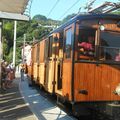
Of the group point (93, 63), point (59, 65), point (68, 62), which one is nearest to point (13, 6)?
point (59, 65)

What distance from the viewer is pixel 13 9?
15648mm

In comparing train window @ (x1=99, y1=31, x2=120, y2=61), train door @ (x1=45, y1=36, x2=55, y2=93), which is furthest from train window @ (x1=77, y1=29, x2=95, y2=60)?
train door @ (x1=45, y1=36, x2=55, y2=93)

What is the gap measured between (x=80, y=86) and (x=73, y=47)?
1.11 metres

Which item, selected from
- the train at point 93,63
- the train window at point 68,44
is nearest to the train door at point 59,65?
the train window at point 68,44

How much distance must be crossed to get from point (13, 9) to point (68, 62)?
343 cm

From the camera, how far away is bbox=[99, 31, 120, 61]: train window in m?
13.0

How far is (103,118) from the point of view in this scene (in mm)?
13914

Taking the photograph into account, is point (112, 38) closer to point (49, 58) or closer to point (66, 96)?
point (66, 96)

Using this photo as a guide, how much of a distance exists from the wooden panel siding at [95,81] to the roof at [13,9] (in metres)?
2.77

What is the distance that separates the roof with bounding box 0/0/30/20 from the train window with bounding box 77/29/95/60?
2.04 metres

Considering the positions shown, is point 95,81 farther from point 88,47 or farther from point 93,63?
point 88,47

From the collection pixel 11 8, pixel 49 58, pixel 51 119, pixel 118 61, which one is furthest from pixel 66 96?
pixel 49 58

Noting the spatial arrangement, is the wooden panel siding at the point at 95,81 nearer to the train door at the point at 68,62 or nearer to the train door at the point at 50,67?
the train door at the point at 68,62

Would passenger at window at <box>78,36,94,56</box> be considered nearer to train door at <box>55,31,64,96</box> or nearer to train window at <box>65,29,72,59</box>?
train window at <box>65,29,72,59</box>
